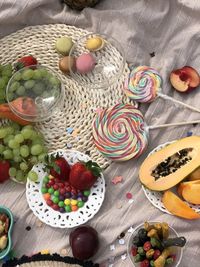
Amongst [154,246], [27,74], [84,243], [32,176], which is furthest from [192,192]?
[27,74]

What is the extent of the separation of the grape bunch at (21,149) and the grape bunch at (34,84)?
0.08 metres

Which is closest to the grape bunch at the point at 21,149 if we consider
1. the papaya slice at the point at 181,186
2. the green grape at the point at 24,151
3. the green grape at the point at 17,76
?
the green grape at the point at 24,151

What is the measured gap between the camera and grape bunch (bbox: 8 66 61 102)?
4.16 feet

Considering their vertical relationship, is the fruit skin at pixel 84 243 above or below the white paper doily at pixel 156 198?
below

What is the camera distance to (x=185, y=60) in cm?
135

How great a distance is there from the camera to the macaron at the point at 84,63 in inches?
51.7

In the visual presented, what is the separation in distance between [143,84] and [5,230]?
1.57 ft

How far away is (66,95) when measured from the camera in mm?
1328

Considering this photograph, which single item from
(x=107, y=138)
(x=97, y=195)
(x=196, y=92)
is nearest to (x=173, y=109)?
(x=196, y=92)

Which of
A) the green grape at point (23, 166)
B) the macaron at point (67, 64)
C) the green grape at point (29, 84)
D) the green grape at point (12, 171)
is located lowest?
the green grape at point (12, 171)

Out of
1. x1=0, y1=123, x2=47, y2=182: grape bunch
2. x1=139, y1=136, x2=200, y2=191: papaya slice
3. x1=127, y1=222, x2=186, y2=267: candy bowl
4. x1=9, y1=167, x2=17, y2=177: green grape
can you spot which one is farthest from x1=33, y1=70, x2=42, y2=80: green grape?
x1=127, y1=222, x2=186, y2=267: candy bowl

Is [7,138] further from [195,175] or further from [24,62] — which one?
[195,175]

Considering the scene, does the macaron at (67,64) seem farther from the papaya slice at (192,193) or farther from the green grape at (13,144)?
the papaya slice at (192,193)

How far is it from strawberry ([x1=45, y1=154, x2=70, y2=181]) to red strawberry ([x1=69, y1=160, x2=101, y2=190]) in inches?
0.8
